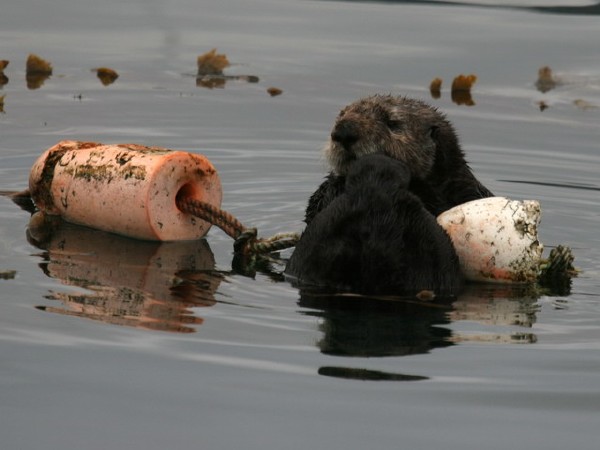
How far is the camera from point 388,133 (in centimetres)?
620

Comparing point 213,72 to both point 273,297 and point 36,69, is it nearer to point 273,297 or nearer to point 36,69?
point 36,69

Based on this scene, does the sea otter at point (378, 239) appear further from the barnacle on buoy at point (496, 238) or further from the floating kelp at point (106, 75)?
the floating kelp at point (106, 75)

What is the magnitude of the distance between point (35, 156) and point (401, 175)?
3759mm

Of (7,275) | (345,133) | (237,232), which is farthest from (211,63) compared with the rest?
(7,275)

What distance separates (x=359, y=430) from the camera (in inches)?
155

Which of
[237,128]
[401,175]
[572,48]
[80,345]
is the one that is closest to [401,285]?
[401,175]

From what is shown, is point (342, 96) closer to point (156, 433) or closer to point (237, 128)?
point (237, 128)

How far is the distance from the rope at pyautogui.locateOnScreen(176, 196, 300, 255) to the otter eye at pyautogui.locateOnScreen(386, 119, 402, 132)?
67 centimetres

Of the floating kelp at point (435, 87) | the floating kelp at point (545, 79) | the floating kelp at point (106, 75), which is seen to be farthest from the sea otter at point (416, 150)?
the floating kelp at point (545, 79)

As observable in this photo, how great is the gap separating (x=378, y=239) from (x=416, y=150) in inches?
44.8

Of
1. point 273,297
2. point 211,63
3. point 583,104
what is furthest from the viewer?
point 211,63

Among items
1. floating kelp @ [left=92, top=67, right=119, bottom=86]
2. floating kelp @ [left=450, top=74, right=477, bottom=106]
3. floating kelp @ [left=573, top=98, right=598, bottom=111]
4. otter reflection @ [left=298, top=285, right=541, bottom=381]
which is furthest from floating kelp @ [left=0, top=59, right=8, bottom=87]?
otter reflection @ [left=298, top=285, right=541, bottom=381]

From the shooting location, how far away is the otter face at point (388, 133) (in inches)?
236

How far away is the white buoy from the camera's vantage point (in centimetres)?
573
